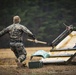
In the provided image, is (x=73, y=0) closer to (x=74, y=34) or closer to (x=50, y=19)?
(x=50, y=19)

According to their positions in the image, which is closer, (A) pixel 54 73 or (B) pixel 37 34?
(A) pixel 54 73

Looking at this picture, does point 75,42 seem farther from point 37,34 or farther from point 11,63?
point 37,34

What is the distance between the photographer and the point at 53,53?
11086 mm

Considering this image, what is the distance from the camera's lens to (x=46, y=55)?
10859 millimetres

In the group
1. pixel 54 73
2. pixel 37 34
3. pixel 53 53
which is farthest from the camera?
pixel 37 34

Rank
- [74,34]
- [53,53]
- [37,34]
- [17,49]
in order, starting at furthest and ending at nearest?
1. [37,34]
2. [74,34]
3. [53,53]
4. [17,49]

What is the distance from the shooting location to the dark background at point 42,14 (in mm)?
21234

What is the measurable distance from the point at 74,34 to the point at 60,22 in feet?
31.2

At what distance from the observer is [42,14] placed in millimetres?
21484

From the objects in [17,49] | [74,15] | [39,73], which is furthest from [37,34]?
[39,73]

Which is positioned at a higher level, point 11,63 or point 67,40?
point 67,40

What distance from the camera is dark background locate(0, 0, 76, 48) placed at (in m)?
21.2

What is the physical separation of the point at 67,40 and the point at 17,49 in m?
2.05

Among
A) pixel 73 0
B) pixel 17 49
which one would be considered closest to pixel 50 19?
pixel 73 0
